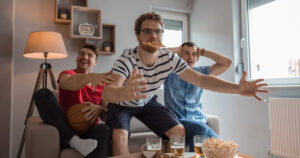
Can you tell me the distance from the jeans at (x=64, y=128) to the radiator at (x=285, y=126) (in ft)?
5.60

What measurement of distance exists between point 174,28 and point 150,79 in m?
2.49

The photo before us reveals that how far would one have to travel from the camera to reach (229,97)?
121 inches

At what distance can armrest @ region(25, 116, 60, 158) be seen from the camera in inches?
57.9

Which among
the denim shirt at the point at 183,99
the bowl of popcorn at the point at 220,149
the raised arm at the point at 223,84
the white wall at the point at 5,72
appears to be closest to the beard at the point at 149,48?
the raised arm at the point at 223,84

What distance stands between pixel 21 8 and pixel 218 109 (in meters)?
2.90

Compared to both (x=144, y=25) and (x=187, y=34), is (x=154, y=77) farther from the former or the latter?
(x=187, y=34)

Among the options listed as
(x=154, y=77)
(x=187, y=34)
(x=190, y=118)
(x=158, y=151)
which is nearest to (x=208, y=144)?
(x=158, y=151)

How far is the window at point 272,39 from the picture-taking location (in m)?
2.46

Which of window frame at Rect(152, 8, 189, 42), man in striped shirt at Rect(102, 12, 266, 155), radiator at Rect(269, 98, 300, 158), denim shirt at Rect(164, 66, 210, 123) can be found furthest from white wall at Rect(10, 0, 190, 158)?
radiator at Rect(269, 98, 300, 158)

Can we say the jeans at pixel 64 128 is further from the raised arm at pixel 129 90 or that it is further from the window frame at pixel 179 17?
the window frame at pixel 179 17

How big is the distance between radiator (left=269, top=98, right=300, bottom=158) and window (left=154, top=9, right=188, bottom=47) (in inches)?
76.7

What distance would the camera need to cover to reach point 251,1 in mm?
2965

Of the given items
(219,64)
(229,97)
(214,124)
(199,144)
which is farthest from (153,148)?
(229,97)

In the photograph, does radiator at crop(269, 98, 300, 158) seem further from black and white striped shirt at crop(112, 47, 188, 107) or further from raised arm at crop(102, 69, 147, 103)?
raised arm at crop(102, 69, 147, 103)
